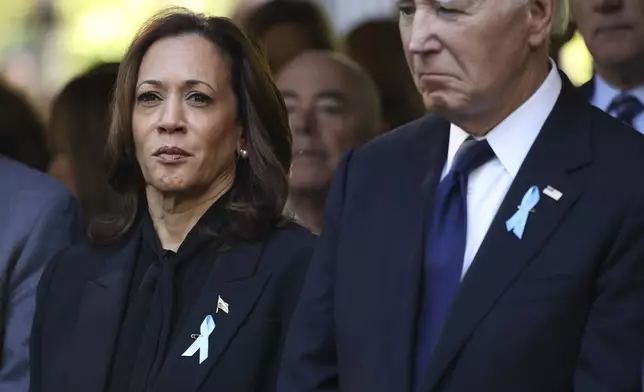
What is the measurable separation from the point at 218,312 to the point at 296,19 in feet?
8.27

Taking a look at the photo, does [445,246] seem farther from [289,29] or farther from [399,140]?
[289,29]

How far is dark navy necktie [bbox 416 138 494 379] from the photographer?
3.60 meters

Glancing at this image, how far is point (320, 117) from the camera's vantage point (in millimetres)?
5598

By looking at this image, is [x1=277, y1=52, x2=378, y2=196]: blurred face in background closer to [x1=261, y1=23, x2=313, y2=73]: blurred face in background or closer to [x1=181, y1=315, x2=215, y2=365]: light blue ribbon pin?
[x1=261, y1=23, x2=313, y2=73]: blurred face in background

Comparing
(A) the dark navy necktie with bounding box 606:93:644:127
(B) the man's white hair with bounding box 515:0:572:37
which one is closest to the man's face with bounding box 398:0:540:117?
(B) the man's white hair with bounding box 515:0:572:37

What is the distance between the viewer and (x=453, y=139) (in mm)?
3768

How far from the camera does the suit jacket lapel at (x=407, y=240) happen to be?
142 inches

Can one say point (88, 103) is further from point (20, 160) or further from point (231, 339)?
point (231, 339)

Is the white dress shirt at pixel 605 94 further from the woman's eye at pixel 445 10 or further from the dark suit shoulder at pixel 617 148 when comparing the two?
the woman's eye at pixel 445 10

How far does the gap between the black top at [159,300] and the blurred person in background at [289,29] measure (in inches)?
81.9

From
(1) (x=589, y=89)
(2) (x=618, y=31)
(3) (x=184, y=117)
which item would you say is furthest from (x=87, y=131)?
(2) (x=618, y=31)

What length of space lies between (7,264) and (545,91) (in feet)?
5.89

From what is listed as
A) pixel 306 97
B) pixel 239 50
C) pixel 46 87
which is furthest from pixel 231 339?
pixel 46 87

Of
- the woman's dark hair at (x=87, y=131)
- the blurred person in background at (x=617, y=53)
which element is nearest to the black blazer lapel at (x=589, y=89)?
the blurred person in background at (x=617, y=53)
